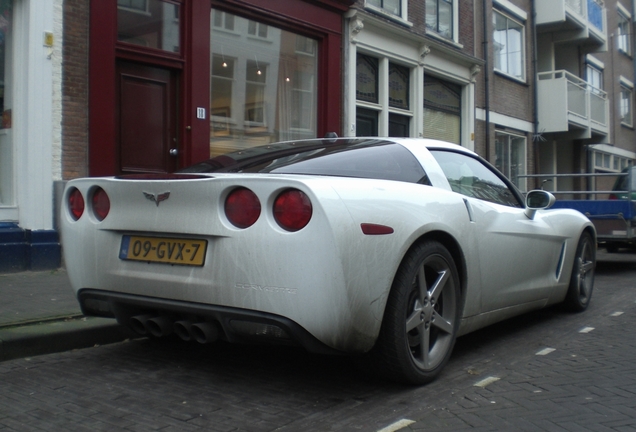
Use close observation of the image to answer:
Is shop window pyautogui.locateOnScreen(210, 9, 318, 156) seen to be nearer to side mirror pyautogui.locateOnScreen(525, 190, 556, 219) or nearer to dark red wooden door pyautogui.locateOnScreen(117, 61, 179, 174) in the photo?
dark red wooden door pyautogui.locateOnScreen(117, 61, 179, 174)

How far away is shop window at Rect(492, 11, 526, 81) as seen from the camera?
19.5m

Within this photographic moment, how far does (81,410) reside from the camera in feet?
11.5

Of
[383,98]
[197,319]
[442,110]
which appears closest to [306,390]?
[197,319]

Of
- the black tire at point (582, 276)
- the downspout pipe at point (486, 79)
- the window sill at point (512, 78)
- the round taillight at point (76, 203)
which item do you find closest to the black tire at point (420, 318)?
the round taillight at point (76, 203)

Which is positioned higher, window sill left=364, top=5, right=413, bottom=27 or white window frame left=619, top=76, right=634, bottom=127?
white window frame left=619, top=76, right=634, bottom=127

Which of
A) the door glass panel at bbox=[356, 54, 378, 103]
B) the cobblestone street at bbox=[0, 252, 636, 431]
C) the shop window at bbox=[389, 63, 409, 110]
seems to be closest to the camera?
the cobblestone street at bbox=[0, 252, 636, 431]

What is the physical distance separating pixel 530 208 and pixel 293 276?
272 centimetres

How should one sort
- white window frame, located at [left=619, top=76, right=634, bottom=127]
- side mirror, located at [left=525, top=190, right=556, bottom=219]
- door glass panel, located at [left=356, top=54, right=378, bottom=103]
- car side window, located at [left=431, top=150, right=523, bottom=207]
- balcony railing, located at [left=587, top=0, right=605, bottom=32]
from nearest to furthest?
car side window, located at [left=431, top=150, right=523, bottom=207], side mirror, located at [left=525, top=190, right=556, bottom=219], door glass panel, located at [left=356, top=54, right=378, bottom=103], balcony railing, located at [left=587, top=0, right=605, bottom=32], white window frame, located at [left=619, top=76, right=634, bottom=127]

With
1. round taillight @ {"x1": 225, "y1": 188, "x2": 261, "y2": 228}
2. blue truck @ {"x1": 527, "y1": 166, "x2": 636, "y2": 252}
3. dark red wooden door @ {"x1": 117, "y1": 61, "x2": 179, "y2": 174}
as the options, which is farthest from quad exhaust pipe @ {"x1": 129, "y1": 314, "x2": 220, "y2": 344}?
blue truck @ {"x1": 527, "y1": 166, "x2": 636, "y2": 252}

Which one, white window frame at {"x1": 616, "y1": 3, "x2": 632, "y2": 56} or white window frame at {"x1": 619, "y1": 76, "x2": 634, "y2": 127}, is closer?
white window frame at {"x1": 616, "y1": 3, "x2": 632, "y2": 56}

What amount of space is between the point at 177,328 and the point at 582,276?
4080 mm

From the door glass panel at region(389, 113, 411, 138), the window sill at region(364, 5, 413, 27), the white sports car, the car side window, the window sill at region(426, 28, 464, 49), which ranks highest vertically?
the window sill at region(426, 28, 464, 49)

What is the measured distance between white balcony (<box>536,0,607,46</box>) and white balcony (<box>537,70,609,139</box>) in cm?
149

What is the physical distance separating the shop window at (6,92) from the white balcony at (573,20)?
682 inches
